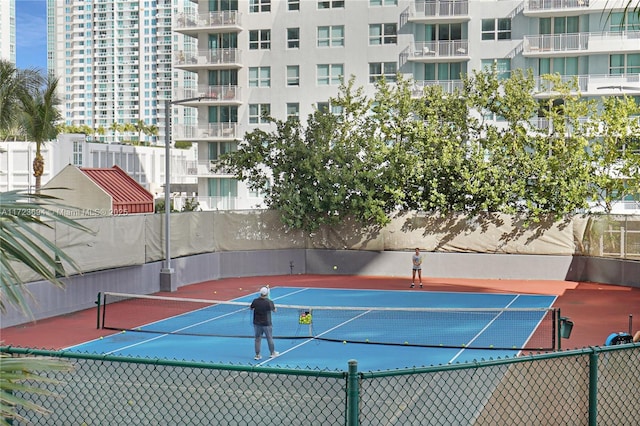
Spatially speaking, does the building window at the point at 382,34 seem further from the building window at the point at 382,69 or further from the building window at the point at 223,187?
the building window at the point at 223,187

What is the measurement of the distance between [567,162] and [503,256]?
503 centimetres

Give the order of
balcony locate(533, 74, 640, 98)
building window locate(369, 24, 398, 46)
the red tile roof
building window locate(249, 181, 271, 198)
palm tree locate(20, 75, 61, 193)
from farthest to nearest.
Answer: building window locate(369, 24, 398, 46) → balcony locate(533, 74, 640, 98) → palm tree locate(20, 75, 61, 193) → the red tile roof → building window locate(249, 181, 271, 198)

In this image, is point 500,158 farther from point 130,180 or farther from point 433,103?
point 130,180

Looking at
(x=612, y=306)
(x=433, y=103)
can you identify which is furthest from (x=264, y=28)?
(x=612, y=306)

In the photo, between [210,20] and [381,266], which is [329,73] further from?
[381,266]

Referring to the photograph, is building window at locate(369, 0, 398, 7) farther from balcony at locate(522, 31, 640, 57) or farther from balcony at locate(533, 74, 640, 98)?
balcony at locate(533, 74, 640, 98)

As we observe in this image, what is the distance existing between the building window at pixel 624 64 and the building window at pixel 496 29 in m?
7.03

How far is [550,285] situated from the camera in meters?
37.6

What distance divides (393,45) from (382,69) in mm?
1770

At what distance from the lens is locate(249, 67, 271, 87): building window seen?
206ft

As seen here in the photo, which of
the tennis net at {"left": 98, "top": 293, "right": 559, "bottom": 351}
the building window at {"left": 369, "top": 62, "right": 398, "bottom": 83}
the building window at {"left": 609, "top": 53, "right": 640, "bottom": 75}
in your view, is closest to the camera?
the tennis net at {"left": 98, "top": 293, "right": 559, "bottom": 351}

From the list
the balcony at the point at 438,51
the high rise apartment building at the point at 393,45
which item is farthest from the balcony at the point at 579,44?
the balcony at the point at 438,51

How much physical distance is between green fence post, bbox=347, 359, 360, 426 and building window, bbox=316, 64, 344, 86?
180 ft

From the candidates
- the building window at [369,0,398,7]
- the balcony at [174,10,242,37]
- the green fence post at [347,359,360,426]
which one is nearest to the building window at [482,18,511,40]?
the building window at [369,0,398,7]
